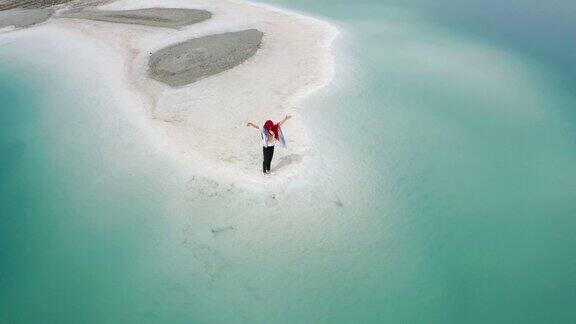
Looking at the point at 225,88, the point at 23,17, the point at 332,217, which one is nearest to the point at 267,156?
the point at 332,217

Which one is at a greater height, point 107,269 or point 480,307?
point 480,307

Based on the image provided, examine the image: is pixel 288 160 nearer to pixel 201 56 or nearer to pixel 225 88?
pixel 225 88

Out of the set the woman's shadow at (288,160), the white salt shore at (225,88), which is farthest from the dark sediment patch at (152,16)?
the woman's shadow at (288,160)

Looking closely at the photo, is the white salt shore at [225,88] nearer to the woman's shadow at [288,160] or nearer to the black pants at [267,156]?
the woman's shadow at [288,160]

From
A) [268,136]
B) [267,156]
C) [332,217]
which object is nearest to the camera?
[332,217]

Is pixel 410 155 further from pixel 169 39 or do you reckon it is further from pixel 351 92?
pixel 169 39

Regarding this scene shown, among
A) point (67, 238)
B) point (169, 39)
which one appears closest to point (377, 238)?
point (67, 238)
